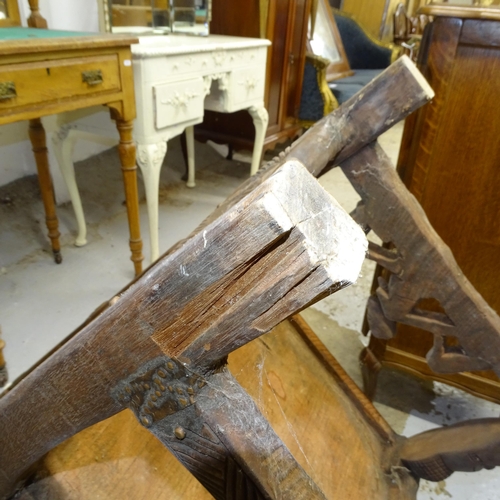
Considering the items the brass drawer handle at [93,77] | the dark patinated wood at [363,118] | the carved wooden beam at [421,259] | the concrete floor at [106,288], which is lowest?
the concrete floor at [106,288]

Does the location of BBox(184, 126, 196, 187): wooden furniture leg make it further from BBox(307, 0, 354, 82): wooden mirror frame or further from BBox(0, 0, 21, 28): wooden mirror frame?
BBox(307, 0, 354, 82): wooden mirror frame

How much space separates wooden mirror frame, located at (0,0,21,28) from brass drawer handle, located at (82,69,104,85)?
1.72ft

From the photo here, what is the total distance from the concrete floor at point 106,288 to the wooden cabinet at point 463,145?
209 mm

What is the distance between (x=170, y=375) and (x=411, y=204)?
0.62 meters

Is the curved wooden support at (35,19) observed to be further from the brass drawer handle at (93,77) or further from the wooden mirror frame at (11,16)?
the brass drawer handle at (93,77)

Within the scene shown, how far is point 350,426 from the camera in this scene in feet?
2.95

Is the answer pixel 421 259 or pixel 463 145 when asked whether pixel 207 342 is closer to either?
pixel 421 259

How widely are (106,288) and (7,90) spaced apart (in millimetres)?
814

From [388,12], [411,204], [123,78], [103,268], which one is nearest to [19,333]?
[103,268]

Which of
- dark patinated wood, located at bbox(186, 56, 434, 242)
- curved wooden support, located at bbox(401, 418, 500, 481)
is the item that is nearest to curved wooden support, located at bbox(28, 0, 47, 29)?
dark patinated wood, located at bbox(186, 56, 434, 242)

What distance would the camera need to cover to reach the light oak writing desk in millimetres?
993

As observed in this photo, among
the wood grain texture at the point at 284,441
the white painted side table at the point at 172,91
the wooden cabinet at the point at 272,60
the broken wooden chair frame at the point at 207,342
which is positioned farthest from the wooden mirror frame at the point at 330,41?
the broken wooden chair frame at the point at 207,342

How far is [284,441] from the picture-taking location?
0.78m

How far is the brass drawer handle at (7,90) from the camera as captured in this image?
97cm
